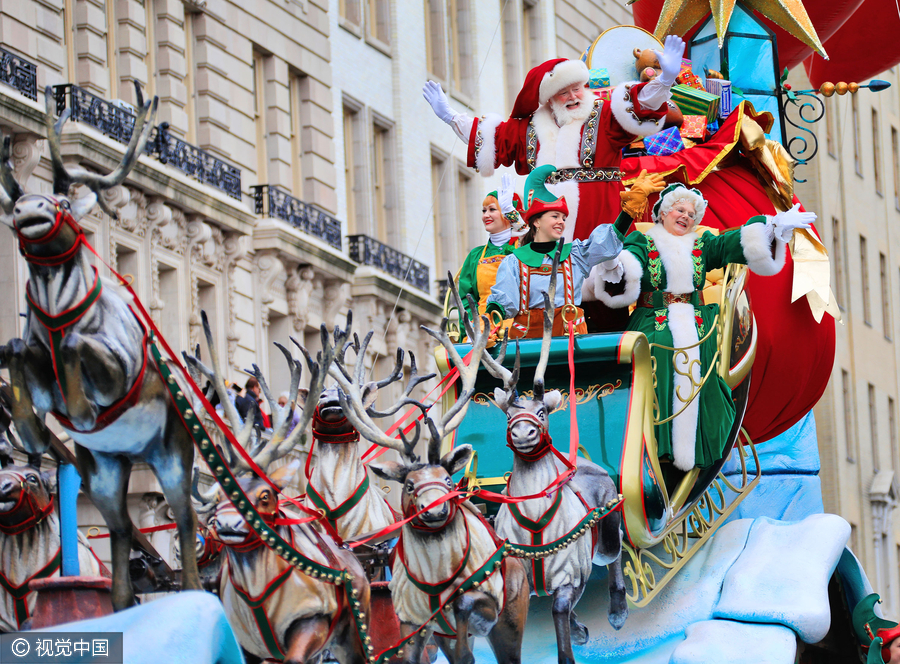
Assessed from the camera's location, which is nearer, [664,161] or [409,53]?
[664,161]

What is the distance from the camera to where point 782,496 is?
1216cm

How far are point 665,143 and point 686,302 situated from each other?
1.94m

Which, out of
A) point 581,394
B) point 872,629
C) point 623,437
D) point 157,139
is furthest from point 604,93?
point 157,139

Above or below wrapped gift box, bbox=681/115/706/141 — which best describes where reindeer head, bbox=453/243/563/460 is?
below

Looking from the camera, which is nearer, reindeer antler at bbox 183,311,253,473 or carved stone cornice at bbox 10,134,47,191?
reindeer antler at bbox 183,311,253,473

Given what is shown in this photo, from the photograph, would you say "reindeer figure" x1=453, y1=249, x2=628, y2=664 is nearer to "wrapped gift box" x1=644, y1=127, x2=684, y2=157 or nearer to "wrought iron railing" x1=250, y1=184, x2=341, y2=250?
"wrapped gift box" x1=644, y1=127, x2=684, y2=157

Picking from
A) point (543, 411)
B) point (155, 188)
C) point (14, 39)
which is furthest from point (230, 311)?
point (543, 411)

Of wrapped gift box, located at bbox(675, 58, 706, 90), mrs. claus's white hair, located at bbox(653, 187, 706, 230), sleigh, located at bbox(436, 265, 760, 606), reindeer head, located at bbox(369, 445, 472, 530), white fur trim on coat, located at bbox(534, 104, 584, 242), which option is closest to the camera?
reindeer head, located at bbox(369, 445, 472, 530)

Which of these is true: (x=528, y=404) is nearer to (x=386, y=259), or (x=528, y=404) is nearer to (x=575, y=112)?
(x=575, y=112)

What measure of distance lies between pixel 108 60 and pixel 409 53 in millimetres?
8228

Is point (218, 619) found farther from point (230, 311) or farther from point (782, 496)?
point (230, 311)

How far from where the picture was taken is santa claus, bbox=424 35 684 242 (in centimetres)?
1052

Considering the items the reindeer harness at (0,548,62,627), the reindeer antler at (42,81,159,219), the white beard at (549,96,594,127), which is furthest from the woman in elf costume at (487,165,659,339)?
the reindeer antler at (42,81,159,219)

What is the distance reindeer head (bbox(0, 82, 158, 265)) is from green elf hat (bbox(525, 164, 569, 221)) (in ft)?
12.7
